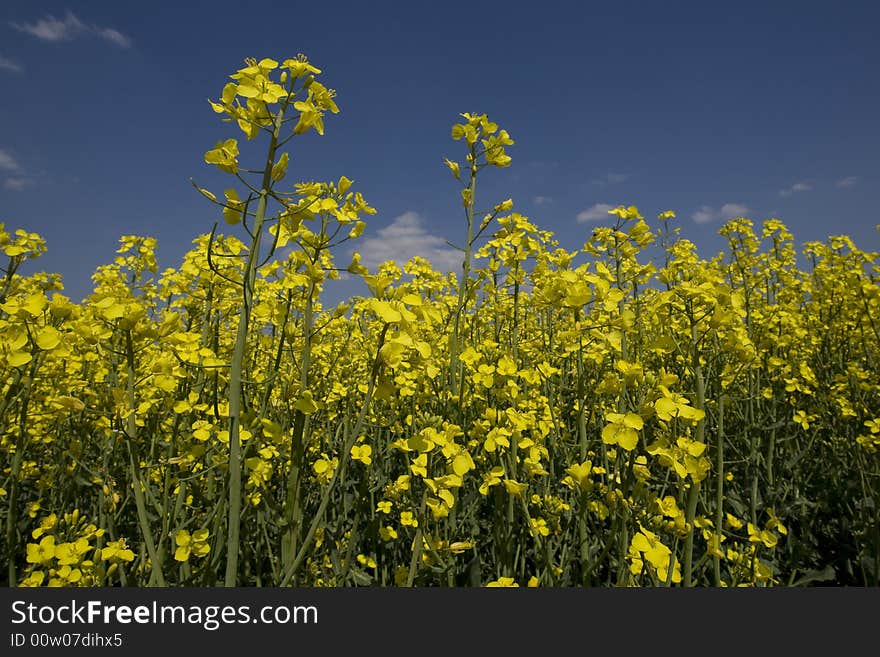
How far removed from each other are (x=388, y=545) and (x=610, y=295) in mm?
2134

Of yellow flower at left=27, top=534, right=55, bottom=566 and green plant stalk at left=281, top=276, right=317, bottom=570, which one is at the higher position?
green plant stalk at left=281, top=276, right=317, bottom=570

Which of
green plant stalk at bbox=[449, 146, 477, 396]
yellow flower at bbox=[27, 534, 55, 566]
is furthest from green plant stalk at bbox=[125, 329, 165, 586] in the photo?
green plant stalk at bbox=[449, 146, 477, 396]

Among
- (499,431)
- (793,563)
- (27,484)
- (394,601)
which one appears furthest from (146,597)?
(793,563)

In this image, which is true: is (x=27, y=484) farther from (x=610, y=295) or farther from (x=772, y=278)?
(x=772, y=278)

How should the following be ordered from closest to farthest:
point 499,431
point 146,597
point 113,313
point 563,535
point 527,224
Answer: point 113,313 → point 146,597 → point 499,431 → point 563,535 → point 527,224

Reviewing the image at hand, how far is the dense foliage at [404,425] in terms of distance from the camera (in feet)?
5.20

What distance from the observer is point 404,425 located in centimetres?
399

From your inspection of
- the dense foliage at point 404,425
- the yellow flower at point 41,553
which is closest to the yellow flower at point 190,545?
the dense foliage at point 404,425

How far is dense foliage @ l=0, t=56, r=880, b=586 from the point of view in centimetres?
158

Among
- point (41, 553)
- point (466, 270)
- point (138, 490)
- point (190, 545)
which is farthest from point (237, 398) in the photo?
point (466, 270)

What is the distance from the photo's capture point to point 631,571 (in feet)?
6.07

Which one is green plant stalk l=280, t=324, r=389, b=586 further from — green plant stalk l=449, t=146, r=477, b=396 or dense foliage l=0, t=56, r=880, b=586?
green plant stalk l=449, t=146, r=477, b=396

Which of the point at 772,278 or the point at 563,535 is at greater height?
the point at 772,278

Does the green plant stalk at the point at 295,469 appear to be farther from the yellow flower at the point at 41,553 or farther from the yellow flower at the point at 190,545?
the yellow flower at the point at 41,553
